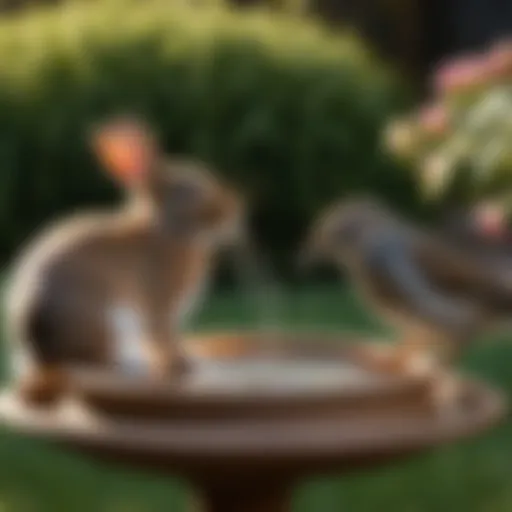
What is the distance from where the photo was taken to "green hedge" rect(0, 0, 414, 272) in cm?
541

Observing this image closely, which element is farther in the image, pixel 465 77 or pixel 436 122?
pixel 436 122

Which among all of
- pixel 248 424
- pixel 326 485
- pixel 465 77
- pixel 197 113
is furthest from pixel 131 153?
pixel 197 113

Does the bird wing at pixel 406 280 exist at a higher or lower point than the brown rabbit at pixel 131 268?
higher

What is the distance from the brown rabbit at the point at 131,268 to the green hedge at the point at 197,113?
3.11 m

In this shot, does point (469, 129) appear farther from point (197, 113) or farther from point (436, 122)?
point (197, 113)

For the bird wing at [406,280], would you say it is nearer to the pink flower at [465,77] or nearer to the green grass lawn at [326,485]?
the green grass lawn at [326,485]

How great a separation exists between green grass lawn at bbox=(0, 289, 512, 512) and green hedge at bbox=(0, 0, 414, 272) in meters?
2.00

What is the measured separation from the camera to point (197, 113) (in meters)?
5.45

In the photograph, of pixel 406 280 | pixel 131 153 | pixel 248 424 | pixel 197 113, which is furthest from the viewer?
pixel 197 113

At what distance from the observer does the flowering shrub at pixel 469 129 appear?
230cm

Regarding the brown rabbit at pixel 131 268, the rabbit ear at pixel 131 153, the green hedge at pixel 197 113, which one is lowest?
the brown rabbit at pixel 131 268

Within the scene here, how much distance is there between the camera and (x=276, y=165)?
17.9ft

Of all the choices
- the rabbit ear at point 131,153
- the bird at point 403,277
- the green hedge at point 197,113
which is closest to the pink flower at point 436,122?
the bird at point 403,277

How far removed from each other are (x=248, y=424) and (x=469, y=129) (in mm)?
731
